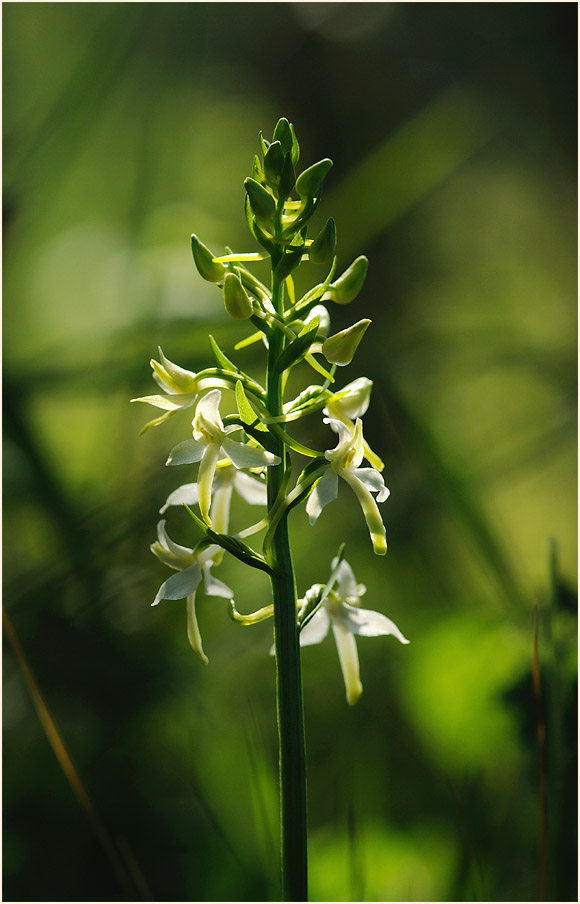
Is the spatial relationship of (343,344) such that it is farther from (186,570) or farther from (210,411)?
(186,570)

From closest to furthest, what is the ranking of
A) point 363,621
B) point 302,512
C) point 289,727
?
1. point 289,727
2. point 363,621
3. point 302,512

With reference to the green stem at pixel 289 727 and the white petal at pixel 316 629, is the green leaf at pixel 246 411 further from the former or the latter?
the white petal at pixel 316 629

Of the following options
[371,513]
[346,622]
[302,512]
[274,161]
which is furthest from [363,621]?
[302,512]

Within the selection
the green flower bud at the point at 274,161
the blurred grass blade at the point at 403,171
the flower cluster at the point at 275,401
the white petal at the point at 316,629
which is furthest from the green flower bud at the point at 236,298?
the blurred grass blade at the point at 403,171

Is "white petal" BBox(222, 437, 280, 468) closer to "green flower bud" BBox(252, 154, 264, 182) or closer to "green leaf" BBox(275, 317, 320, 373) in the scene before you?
"green leaf" BBox(275, 317, 320, 373)

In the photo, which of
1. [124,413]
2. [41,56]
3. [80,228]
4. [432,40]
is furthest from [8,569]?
[432,40]
